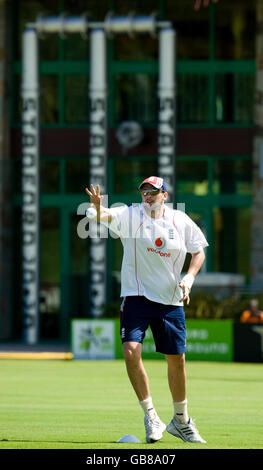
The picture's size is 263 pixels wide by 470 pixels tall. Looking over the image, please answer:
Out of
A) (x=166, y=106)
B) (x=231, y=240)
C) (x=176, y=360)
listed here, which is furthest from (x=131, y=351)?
(x=231, y=240)

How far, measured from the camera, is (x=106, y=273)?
24.8 meters

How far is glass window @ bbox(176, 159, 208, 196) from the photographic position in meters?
25.0

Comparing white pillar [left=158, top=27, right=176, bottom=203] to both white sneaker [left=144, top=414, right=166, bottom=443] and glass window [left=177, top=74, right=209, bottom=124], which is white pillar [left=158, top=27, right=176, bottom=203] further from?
white sneaker [left=144, top=414, right=166, bottom=443]

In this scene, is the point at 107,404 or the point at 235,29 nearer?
the point at 107,404

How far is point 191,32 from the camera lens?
25188 mm

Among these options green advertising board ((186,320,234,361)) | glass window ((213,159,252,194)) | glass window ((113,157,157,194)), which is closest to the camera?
green advertising board ((186,320,234,361))

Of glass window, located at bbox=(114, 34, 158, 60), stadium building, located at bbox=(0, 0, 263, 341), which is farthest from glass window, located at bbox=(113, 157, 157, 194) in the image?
glass window, located at bbox=(114, 34, 158, 60)

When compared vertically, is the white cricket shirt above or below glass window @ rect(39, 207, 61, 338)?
above

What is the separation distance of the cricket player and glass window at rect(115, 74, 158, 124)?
17.0 metres

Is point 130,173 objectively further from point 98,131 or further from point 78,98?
point 78,98

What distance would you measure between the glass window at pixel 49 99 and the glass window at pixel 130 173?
73.2 inches

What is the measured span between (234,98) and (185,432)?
17229 millimetres
